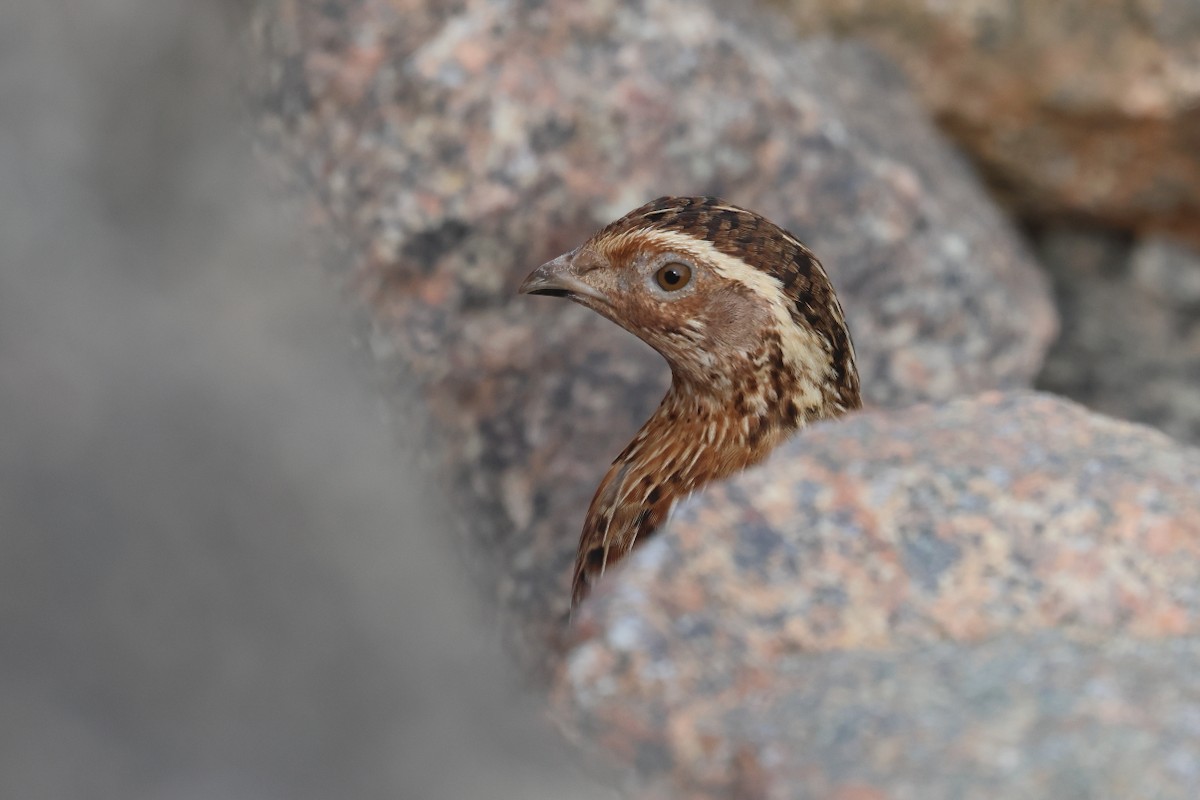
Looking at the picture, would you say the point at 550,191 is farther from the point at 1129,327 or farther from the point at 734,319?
the point at 1129,327

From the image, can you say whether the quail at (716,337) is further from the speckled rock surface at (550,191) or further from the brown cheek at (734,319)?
the speckled rock surface at (550,191)

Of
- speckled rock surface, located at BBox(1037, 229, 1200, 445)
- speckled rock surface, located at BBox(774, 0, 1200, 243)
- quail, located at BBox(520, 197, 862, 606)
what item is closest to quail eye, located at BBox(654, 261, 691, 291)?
quail, located at BBox(520, 197, 862, 606)

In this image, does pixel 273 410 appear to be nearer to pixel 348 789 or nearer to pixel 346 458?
pixel 346 458

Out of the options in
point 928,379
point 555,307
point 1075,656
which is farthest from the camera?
point 928,379

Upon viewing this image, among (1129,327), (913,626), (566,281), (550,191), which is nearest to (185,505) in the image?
(913,626)

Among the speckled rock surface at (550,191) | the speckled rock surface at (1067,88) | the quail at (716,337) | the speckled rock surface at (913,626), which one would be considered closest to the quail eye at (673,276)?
the quail at (716,337)

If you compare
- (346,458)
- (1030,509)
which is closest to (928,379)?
(1030,509)

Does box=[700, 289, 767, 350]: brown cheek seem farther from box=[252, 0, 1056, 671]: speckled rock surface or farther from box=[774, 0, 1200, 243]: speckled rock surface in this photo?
box=[774, 0, 1200, 243]: speckled rock surface

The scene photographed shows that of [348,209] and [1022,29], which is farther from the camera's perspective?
[1022,29]
